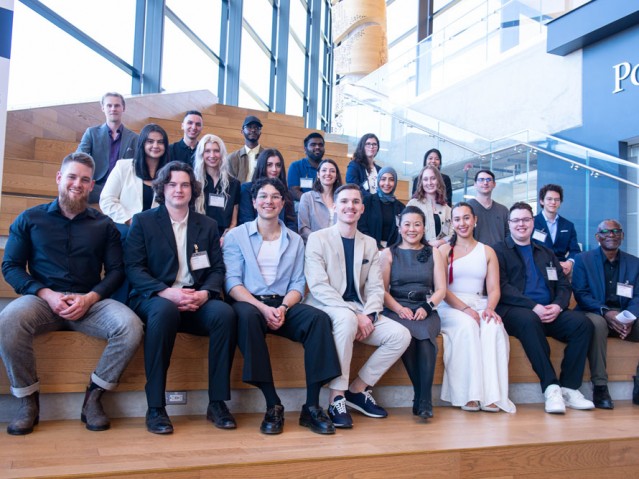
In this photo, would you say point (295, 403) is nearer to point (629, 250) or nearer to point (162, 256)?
point (162, 256)

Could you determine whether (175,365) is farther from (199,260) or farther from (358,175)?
(358,175)

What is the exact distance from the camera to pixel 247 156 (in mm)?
5031

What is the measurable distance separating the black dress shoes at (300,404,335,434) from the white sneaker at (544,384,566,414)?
132cm

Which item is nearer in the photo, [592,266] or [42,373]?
[42,373]

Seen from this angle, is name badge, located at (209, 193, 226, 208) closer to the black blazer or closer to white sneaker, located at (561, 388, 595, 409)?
the black blazer

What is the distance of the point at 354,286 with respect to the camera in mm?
3309

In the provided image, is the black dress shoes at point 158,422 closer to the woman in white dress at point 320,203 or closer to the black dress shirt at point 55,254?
the black dress shirt at point 55,254

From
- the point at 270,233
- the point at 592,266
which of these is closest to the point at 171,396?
the point at 270,233

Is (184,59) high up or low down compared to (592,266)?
up

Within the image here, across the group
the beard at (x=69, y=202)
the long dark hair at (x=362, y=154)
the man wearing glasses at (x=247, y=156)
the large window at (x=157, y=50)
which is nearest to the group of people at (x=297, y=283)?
the beard at (x=69, y=202)

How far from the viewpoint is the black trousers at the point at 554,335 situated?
137 inches

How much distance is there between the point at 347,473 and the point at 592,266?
101 inches

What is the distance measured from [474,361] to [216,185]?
6.24ft

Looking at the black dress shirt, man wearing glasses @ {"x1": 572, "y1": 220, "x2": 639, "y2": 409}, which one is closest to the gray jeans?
the black dress shirt
